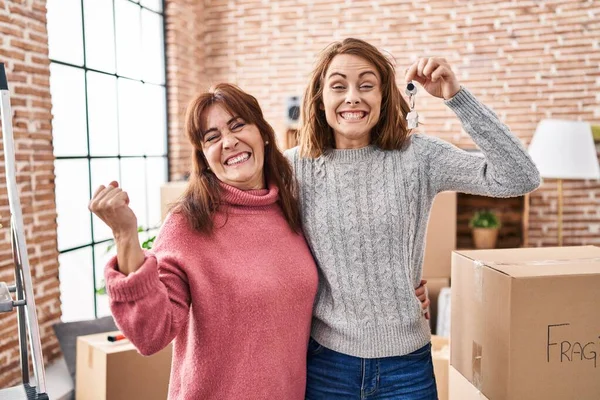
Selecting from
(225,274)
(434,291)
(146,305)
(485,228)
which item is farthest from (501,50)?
(146,305)

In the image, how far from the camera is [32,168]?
2.65 metres

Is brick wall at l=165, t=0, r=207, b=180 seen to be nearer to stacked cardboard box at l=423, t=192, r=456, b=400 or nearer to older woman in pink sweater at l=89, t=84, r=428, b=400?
stacked cardboard box at l=423, t=192, r=456, b=400

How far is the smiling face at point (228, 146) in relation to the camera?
132 centimetres

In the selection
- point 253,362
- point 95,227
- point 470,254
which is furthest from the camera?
point 95,227

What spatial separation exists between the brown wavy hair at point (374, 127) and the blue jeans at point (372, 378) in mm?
517

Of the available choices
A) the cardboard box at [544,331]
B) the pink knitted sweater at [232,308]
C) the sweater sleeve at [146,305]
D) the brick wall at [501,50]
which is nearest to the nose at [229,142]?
the pink knitted sweater at [232,308]

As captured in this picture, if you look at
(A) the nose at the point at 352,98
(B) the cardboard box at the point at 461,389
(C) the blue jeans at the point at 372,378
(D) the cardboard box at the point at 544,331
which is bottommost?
(B) the cardboard box at the point at 461,389

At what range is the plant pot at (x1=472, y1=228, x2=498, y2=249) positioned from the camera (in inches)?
163

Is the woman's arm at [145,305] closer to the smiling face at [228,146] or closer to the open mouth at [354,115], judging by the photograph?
the smiling face at [228,146]

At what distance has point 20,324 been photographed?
1.57m

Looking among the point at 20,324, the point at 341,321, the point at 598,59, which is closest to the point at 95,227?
the point at 20,324

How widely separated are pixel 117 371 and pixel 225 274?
1283 mm

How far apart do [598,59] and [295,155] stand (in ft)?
11.6

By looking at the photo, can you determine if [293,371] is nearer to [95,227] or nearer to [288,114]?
[95,227]
